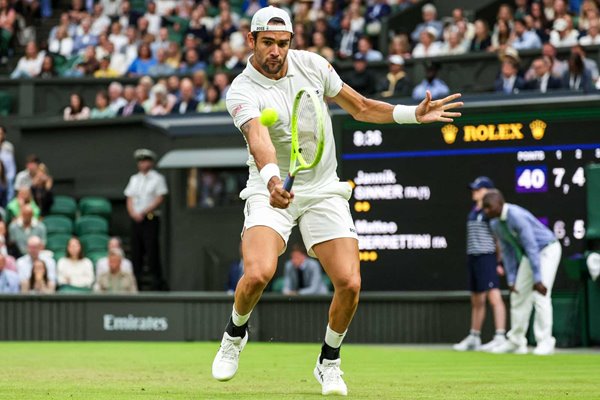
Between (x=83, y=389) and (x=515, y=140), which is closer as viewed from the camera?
(x=83, y=389)

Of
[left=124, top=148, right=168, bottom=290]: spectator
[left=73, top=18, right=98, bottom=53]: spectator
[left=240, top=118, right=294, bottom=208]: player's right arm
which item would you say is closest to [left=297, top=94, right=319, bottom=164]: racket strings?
[left=240, top=118, right=294, bottom=208]: player's right arm

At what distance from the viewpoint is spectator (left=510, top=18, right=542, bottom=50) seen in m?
20.1

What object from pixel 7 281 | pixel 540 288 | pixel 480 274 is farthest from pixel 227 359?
pixel 7 281

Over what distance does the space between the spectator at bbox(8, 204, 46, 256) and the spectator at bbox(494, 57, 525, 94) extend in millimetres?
7046

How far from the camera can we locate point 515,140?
636 inches

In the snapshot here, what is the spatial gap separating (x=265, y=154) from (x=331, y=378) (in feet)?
4.99

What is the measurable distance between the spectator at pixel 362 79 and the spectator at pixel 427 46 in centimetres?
117

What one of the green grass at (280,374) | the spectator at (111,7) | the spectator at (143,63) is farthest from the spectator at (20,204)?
the spectator at (111,7)

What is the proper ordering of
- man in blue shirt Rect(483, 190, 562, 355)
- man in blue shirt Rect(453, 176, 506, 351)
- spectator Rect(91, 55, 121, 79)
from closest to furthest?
1. man in blue shirt Rect(483, 190, 562, 355)
2. man in blue shirt Rect(453, 176, 506, 351)
3. spectator Rect(91, 55, 121, 79)

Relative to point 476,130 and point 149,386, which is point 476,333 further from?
point 149,386

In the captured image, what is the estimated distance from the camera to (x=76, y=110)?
23.1 m

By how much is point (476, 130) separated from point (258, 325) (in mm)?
3988

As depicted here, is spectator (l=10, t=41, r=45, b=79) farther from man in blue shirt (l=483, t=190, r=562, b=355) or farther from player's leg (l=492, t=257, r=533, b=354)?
player's leg (l=492, t=257, r=533, b=354)

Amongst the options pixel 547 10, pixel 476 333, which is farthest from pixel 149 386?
pixel 547 10
